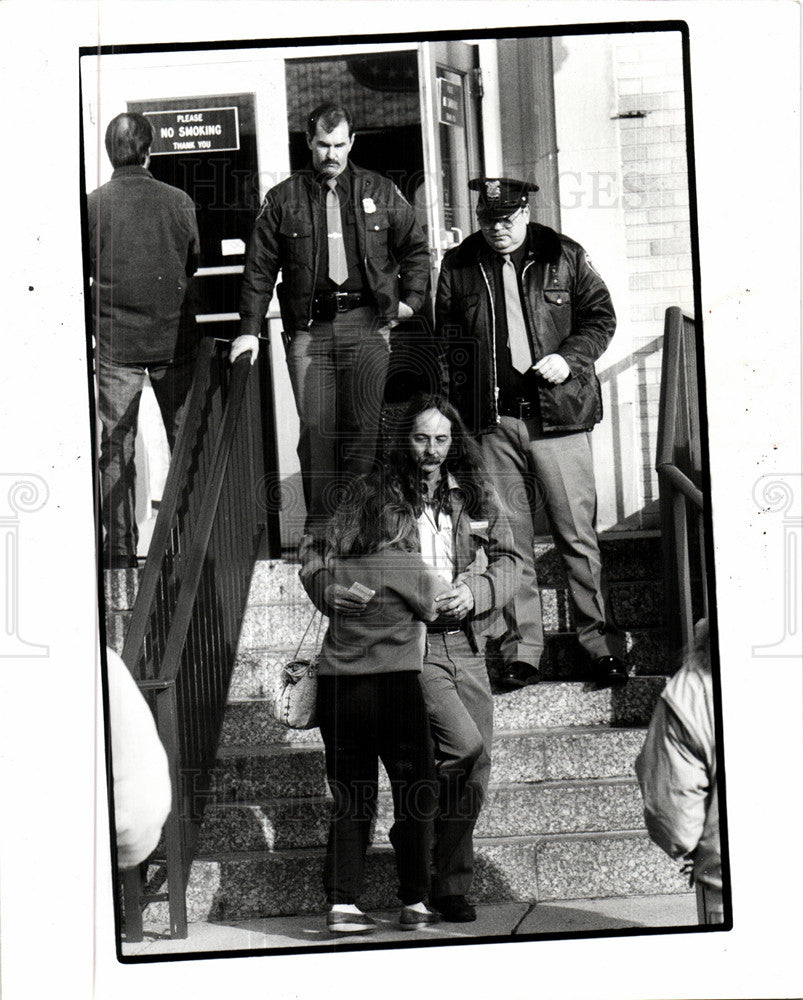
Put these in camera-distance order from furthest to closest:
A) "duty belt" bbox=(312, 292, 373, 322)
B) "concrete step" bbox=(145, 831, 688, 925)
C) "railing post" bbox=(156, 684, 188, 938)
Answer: "duty belt" bbox=(312, 292, 373, 322)
"concrete step" bbox=(145, 831, 688, 925)
"railing post" bbox=(156, 684, 188, 938)

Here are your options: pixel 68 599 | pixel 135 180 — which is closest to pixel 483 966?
pixel 68 599

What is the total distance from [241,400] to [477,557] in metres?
0.88

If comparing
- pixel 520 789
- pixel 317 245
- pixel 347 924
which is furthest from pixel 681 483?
pixel 347 924

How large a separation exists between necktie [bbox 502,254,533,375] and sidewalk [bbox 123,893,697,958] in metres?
1.54

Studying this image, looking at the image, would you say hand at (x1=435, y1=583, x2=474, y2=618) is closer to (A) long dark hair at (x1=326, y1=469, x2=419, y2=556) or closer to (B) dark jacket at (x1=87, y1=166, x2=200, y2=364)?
(A) long dark hair at (x1=326, y1=469, x2=419, y2=556)

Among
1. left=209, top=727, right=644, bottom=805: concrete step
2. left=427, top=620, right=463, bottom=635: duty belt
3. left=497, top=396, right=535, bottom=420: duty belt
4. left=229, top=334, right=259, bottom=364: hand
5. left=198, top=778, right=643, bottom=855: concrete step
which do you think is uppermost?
left=229, top=334, right=259, bottom=364: hand

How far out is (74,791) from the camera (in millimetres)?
4492

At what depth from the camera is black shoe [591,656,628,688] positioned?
4.69 meters

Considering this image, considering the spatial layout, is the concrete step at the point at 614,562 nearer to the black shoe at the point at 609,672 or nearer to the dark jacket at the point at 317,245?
the black shoe at the point at 609,672

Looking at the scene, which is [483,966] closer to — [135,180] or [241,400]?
[241,400]

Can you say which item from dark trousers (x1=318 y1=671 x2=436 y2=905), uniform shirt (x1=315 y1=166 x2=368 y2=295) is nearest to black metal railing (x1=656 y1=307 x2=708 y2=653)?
dark trousers (x1=318 y1=671 x2=436 y2=905)
